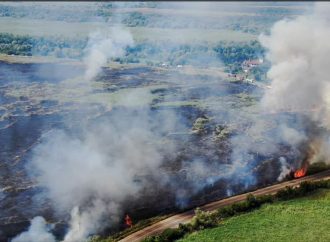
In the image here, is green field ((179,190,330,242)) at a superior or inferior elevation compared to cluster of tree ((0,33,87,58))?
inferior

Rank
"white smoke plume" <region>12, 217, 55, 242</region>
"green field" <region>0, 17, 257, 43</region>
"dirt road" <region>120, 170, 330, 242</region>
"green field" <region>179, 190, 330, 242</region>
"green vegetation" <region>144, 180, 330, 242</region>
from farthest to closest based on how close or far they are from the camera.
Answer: "green field" <region>0, 17, 257, 43</region>
"dirt road" <region>120, 170, 330, 242</region>
"green field" <region>179, 190, 330, 242</region>
"green vegetation" <region>144, 180, 330, 242</region>
"white smoke plume" <region>12, 217, 55, 242</region>

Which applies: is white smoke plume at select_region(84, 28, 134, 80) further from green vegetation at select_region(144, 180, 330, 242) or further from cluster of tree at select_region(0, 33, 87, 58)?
green vegetation at select_region(144, 180, 330, 242)

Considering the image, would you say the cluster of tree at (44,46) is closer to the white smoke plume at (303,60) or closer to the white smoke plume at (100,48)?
the white smoke plume at (100,48)

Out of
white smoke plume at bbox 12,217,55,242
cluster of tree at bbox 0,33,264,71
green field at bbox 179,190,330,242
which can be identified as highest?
cluster of tree at bbox 0,33,264,71

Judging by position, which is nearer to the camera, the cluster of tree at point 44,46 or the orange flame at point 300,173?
the orange flame at point 300,173

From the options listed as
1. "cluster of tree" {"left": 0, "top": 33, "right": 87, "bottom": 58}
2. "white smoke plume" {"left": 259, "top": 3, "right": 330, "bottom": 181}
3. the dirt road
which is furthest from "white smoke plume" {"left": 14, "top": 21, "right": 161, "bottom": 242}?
"cluster of tree" {"left": 0, "top": 33, "right": 87, "bottom": 58}

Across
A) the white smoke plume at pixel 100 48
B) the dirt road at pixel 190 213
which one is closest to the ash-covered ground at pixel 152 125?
the dirt road at pixel 190 213

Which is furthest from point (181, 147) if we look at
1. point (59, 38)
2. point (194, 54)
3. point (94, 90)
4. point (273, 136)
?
point (194, 54)
